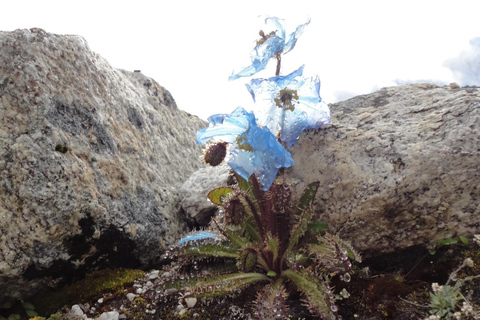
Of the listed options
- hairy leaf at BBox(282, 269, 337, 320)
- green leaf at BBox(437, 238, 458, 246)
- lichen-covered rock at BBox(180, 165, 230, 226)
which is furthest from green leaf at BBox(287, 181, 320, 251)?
lichen-covered rock at BBox(180, 165, 230, 226)

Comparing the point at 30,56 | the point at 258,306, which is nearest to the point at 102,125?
the point at 30,56

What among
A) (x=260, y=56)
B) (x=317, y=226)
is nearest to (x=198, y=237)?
(x=317, y=226)

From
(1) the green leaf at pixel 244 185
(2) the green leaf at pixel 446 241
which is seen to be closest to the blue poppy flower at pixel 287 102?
(1) the green leaf at pixel 244 185

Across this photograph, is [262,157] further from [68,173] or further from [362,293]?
[68,173]

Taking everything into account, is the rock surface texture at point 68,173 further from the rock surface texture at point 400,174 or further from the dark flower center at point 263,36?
the dark flower center at point 263,36

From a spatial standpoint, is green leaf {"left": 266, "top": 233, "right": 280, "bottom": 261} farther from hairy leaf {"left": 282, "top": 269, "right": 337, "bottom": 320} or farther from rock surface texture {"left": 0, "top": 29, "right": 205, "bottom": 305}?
rock surface texture {"left": 0, "top": 29, "right": 205, "bottom": 305}

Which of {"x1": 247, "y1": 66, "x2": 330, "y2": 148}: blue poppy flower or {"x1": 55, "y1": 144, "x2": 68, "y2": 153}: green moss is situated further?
{"x1": 55, "y1": 144, "x2": 68, "y2": 153}: green moss
